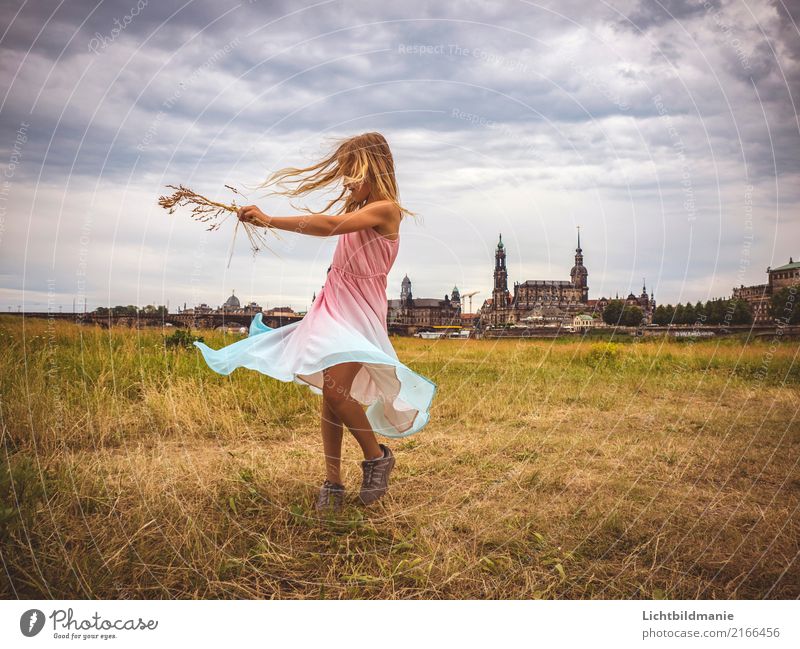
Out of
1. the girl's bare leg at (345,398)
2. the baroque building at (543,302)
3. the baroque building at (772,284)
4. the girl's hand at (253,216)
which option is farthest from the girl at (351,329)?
the baroque building at (543,302)

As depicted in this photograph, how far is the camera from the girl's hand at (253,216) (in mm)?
2604

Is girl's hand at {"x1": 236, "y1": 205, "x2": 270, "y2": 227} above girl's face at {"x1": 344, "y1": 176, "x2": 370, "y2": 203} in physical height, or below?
below

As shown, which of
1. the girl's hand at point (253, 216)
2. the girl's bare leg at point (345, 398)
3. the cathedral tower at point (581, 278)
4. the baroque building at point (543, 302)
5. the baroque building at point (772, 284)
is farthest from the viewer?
the cathedral tower at point (581, 278)

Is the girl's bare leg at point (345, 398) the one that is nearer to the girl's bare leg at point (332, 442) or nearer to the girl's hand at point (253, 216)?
the girl's bare leg at point (332, 442)

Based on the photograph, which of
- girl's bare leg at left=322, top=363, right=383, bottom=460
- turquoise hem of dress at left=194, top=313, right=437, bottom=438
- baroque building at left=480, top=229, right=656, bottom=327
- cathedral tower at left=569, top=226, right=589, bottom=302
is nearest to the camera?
turquoise hem of dress at left=194, top=313, right=437, bottom=438

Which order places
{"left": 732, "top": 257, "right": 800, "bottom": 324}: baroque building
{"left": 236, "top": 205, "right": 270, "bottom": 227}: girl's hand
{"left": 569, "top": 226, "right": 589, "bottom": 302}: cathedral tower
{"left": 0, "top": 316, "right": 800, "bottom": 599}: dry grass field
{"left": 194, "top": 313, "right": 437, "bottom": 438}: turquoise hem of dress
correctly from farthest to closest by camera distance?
{"left": 569, "top": 226, "right": 589, "bottom": 302}: cathedral tower, {"left": 732, "top": 257, "right": 800, "bottom": 324}: baroque building, {"left": 194, "top": 313, "right": 437, "bottom": 438}: turquoise hem of dress, {"left": 236, "top": 205, "right": 270, "bottom": 227}: girl's hand, {"left": 0, "top": 316, "right": 800, "bottom": 599}: dry grass field

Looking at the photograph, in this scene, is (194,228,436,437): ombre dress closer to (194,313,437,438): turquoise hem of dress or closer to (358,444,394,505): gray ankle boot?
(194,313,437,438): turquoise hem of dress

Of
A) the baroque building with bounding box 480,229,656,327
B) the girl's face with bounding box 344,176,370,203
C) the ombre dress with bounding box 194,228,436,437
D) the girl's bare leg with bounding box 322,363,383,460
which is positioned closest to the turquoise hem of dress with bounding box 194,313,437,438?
the ombre dress with bounding box 194,228,436,437

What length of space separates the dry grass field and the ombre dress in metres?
0.75

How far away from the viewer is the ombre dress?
2.88 meters

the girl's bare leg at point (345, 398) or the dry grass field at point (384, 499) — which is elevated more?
the girl's bare leg at point (345, 398)

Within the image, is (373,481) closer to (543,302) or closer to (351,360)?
(351,360)

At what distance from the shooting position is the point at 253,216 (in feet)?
8.57
